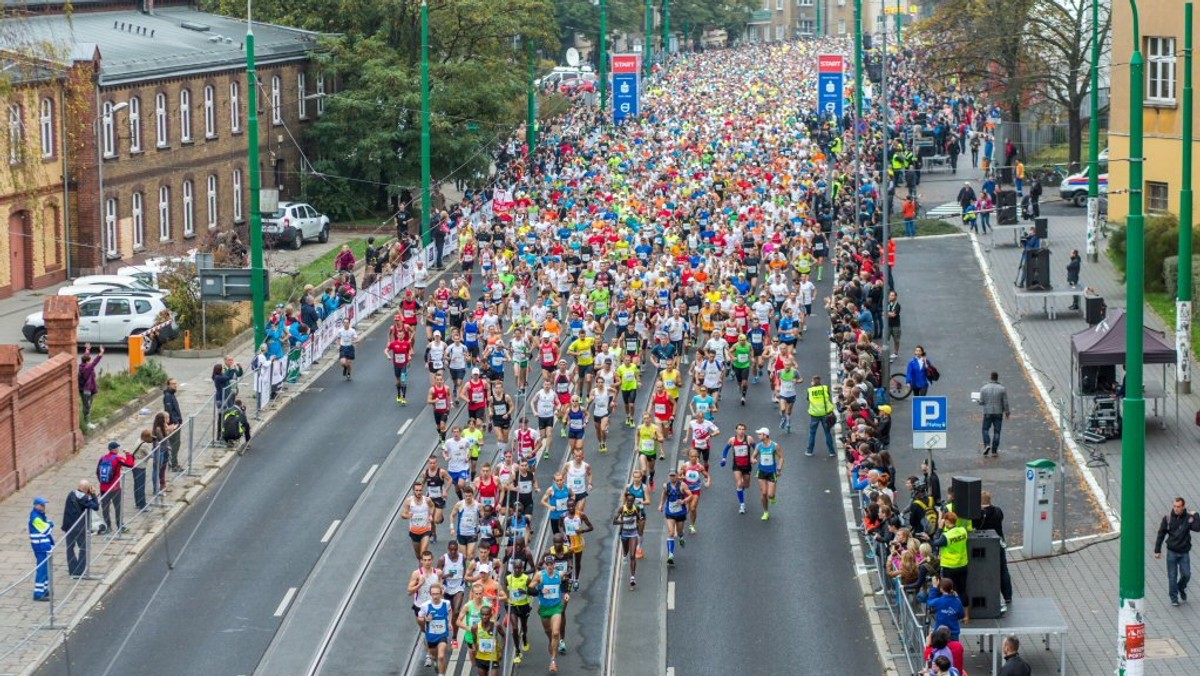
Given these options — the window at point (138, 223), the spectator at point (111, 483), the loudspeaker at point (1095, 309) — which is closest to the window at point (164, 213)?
the window at point (138, 223)

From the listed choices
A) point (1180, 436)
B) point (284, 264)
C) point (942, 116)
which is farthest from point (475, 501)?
point (942, 116)

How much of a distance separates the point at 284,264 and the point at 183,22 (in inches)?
611

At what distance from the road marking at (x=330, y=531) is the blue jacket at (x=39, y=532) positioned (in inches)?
168

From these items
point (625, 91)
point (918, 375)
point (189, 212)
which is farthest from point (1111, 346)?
point (625, 91)

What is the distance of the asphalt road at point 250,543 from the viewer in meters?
25.1

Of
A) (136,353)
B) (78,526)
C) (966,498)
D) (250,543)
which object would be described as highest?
(136,353)

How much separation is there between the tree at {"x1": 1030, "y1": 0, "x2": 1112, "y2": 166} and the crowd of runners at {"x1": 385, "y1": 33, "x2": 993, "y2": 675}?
661 cm

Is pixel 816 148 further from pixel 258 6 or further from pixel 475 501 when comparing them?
pixel 475 501

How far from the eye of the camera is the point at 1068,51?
6625cm

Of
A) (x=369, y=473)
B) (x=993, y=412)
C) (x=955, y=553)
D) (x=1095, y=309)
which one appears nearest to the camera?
(x=955, y=553)

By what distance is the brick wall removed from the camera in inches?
1281

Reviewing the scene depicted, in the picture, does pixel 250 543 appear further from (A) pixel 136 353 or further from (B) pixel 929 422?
(A) pixel 136 353

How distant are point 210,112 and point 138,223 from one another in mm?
5793

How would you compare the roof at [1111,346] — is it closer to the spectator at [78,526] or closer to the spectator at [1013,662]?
the spectator at [1013,662]
